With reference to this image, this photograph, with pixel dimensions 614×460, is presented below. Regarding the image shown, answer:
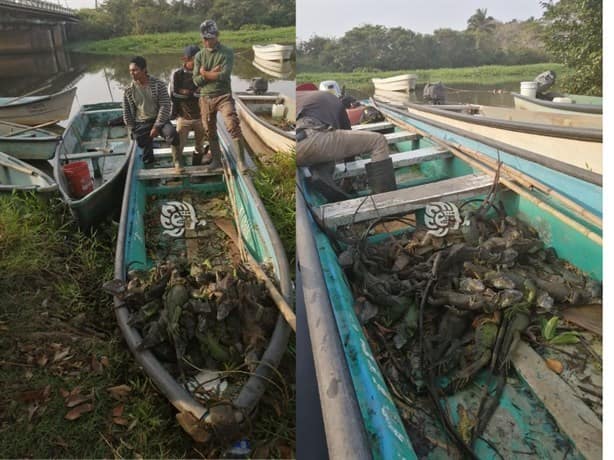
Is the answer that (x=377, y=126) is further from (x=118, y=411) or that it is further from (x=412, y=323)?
(x=118, y=411)

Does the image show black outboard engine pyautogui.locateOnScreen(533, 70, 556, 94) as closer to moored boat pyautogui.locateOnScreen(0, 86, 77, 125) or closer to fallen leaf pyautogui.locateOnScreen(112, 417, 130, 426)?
moored boat pyautogui.locateOnScreen(0, 86, 77, 125)

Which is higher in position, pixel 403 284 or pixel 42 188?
pixel 42 188

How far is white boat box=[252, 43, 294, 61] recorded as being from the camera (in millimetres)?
1758

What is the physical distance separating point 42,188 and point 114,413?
104 cm

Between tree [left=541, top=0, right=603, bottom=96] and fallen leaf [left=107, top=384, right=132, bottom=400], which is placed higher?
tree [left=541, top=0, right=603, bottom=96]

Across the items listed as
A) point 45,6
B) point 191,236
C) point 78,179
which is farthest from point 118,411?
point 45,6

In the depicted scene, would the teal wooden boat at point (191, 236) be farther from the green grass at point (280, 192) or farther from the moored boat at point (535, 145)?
the moored boat at point (535, 145)

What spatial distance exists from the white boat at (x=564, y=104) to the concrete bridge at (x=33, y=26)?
183 centimetres

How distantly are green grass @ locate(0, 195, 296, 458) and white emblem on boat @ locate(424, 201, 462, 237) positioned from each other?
727 millimetres

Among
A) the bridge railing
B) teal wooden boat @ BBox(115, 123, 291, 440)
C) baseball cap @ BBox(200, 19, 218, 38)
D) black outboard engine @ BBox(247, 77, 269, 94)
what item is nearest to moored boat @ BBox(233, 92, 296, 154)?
black outboard engine @ BBox(247, 77, 269, 94)

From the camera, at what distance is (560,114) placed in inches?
71.3

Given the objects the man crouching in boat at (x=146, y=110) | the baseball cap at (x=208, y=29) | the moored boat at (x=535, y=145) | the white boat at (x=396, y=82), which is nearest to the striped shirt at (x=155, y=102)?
the man crouching in boat at (x=146, y=110)

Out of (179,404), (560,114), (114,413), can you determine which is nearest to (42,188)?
(114,413)

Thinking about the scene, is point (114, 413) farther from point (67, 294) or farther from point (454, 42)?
point (454, 42)
